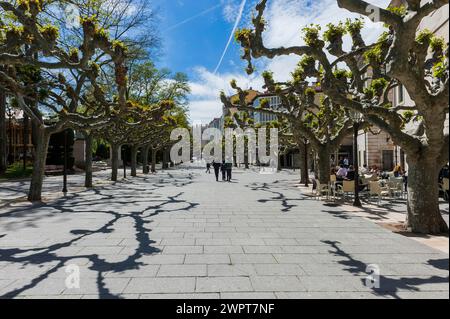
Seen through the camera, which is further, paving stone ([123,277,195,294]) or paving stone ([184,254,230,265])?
paving stone ([184,254,230,265])

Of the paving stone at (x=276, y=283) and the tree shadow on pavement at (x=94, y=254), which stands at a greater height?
the paving stone at (x=276, y=283)

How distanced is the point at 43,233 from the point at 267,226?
5.30 meters

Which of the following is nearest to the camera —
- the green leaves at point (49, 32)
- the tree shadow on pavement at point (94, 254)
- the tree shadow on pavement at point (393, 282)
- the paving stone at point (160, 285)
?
the tree shadow on pavement at point (393, 282)

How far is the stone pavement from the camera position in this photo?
4.40 metres

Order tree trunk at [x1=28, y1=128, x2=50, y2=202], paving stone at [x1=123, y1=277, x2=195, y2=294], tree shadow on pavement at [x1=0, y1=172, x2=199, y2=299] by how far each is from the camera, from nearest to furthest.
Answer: paving stone at [x1=123, y1=277, x2=195, y2=294]
tree shadow on pavement at [x1=0, y1=172, x2=199, y2=299]
tree trunk at [x1=28, y1=128, x2=50, y2=202]

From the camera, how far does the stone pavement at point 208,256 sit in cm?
440

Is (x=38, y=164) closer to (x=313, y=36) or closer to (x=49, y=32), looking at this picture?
(x=49, y=32)

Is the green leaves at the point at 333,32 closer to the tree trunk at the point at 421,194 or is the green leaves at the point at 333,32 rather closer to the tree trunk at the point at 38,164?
the tree trunk at the point at 421,194

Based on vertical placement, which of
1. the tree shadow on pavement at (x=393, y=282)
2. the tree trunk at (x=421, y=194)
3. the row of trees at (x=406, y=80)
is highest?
the row of trees at (x=406, y=80)

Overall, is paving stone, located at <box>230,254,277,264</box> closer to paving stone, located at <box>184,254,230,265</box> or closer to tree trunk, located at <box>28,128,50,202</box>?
paving stone, located at <box>184,254,230,265</box>

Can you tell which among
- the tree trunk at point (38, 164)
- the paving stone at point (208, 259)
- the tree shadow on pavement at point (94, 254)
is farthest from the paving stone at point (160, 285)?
the tree trunk at point (38, 164)

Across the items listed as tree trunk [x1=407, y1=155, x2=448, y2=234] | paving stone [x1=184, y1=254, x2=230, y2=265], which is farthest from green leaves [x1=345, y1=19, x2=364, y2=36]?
paving stone [x1=184, y1=254, x2=230, y2=265]

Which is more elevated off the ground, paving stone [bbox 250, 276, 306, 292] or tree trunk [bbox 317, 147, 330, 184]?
tree trunk [bbox 317, 147, 330, 184]
